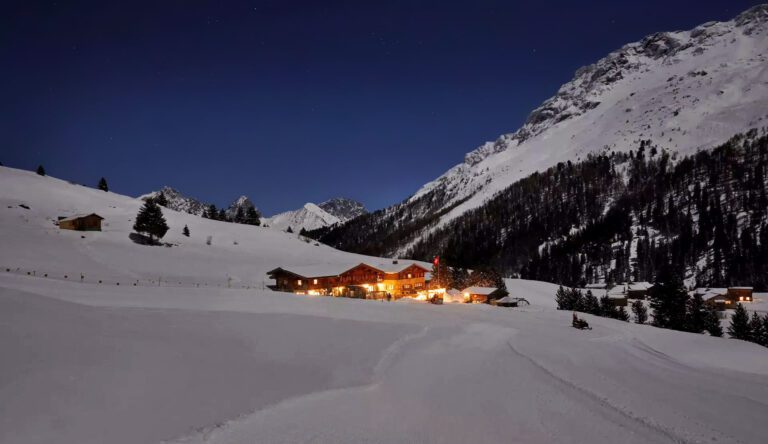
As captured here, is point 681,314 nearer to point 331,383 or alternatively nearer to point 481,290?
point 481,290

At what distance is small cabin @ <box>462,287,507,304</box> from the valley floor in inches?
1806

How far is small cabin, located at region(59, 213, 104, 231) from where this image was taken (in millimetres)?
86000

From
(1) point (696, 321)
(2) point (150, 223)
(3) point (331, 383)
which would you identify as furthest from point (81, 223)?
(1) point (696, 321)

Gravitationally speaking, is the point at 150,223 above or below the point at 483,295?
above

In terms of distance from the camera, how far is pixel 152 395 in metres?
14.2

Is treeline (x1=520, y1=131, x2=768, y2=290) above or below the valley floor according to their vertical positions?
above

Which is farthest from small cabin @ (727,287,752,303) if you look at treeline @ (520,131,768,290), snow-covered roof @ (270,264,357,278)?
snow-covered roof @ (270,264,357,278)

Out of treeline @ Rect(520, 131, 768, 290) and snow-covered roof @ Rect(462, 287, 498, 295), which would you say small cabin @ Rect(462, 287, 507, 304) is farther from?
treeline @ Rect(520, 131, 768, 290)

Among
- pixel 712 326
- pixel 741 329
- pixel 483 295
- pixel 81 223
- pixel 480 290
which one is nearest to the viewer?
pixel 741 329

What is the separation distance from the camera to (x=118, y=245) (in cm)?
8150

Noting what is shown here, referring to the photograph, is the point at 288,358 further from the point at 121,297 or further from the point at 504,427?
the point at 121,297

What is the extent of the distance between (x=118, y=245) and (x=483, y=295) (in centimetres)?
7042

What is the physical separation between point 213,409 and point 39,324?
11391 mm

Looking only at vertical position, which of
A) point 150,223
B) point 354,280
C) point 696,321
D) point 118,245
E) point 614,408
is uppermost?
point 150,223
